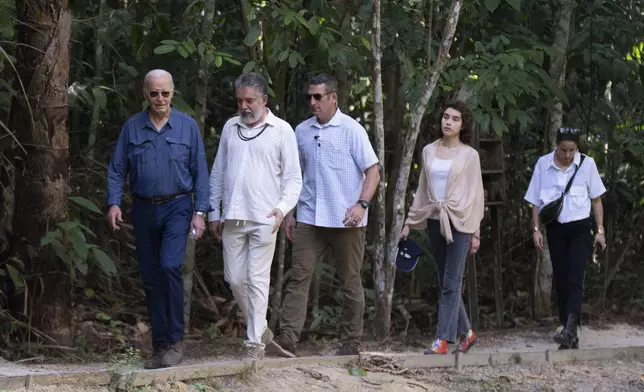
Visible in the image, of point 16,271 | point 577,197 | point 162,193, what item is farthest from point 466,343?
point 16,271

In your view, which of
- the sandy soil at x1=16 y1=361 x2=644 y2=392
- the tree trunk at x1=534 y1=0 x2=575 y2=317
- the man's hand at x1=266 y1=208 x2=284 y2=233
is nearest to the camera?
the sandy soil at x1=16 y1=361 x2=644 y2=392

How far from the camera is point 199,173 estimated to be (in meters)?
8.07

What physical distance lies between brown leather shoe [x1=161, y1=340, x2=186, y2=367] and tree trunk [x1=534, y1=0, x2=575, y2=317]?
242 inches

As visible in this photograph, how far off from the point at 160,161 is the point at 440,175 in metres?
2.48

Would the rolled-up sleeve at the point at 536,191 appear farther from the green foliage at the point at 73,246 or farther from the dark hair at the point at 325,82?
the green foliage at the point at 73,246

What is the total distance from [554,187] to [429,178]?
150 centimetres

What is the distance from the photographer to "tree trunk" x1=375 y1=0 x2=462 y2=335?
1031cm

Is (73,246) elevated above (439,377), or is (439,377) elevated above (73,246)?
(73,246)

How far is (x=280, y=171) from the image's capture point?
841 centimetres

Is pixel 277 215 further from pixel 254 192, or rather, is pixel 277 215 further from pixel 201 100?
pixel 201 100

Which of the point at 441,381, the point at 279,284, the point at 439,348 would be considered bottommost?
the point at 441,381

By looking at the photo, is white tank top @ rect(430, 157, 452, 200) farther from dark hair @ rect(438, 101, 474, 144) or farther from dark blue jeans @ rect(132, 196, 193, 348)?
dark blue jeans @ rect(132, 196, 193, 348)

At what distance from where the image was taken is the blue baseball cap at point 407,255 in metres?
9.47

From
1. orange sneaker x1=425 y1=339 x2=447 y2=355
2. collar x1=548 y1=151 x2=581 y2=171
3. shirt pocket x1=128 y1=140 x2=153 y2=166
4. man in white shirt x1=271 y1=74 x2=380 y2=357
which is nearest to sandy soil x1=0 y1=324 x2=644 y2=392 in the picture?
orange sneaker x1=425 y1=339 x2=447 y2=355
